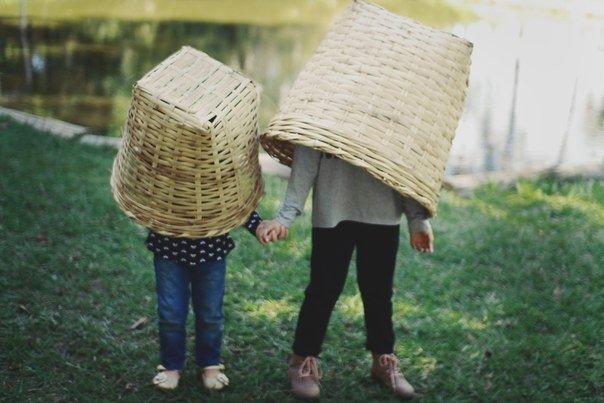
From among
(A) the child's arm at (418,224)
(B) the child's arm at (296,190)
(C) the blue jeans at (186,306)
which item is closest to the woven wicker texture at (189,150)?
(B) the child's arm at (296,190)

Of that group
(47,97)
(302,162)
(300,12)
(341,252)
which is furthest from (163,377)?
(300,12)

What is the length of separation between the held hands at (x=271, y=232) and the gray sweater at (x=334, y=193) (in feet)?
0.07

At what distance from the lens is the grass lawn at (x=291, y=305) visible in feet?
10.5

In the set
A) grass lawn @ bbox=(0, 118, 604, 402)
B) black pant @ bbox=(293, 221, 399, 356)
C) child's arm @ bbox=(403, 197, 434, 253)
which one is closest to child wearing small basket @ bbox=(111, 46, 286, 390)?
black pant @ bbox=(293, 221, 399, 356)

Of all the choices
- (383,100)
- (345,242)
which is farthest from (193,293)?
(383,100)

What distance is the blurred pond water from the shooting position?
7.08 metres

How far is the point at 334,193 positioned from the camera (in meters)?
2.76

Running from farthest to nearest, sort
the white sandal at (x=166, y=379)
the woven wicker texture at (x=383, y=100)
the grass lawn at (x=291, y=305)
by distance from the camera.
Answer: the grass lawn at (x=291, y=305), the white sandal at (x=166, y=379), the woven wicker texture at (x=383, y=100)

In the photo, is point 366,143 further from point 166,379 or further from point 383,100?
point 166,379

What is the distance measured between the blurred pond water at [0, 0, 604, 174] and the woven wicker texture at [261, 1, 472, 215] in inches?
140

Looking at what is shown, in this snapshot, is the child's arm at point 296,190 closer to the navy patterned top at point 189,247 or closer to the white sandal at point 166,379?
the navy patterned top at point 189,247

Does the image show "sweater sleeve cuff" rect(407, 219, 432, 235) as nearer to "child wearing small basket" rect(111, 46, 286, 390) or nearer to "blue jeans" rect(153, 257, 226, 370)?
"child wearing small basket" rect(111, 46, 286, 390)

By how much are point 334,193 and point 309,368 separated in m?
0.83

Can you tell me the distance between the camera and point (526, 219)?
16.3 ft
